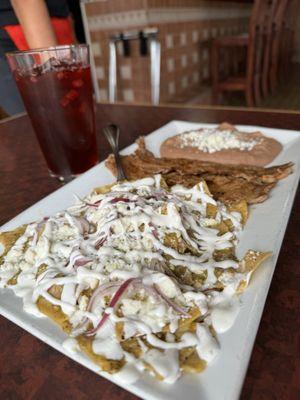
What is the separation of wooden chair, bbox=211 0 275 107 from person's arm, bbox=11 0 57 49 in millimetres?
3471

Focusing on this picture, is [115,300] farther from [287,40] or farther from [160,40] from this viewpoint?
[287,40]

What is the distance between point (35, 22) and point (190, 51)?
394 centimetres

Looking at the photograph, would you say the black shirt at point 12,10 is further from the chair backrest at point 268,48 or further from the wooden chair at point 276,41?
the wooden chair at point 276,41

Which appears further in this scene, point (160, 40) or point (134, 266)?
point (160, 40)

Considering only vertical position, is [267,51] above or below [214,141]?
below

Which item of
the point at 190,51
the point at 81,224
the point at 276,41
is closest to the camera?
the point at 81,224

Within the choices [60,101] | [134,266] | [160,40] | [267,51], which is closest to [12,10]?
[60,101]

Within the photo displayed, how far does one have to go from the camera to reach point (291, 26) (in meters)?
4.62

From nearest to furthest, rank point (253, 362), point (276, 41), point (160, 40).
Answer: point (253, 362), point (160, 40), point (276, 41)

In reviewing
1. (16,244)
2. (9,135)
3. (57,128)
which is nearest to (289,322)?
(16,244)

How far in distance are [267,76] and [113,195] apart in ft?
16.6

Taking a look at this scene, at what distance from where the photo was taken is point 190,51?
479cm

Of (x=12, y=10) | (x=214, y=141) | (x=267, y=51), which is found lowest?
(x=267, y=51)

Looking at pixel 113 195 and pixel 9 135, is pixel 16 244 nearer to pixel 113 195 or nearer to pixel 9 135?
pixel 113 195
